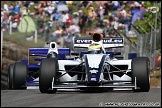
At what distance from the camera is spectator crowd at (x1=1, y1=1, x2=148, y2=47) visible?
22.4 m

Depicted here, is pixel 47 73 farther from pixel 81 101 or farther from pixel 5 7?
pixel 5 7

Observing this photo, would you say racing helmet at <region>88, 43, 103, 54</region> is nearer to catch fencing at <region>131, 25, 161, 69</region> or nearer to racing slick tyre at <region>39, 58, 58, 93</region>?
racing slick tyre at <region>39, 58, 58, 93</region>

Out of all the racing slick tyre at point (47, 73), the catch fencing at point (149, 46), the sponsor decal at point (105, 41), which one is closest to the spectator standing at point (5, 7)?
the catch fencing at point (149, 46)

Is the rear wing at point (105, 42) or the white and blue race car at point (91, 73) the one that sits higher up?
the rear wing at point (105, 42)

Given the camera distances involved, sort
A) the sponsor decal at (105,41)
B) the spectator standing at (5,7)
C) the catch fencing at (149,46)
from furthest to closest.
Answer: the spectator standing at (5,7), the catch fencing at (149,46), the sponsor decal at (105,41)

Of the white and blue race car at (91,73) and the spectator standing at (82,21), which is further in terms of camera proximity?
the spectator standing at (82,21)

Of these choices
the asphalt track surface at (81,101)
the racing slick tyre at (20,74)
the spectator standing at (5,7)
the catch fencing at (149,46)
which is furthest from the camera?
the spectator standing at (5,7)

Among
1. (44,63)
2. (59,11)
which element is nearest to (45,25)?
(59,11)

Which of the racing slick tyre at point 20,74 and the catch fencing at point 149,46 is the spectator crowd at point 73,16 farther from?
the racing slick tyre at point 20,74

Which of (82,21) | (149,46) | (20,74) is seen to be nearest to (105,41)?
A: (20,74)

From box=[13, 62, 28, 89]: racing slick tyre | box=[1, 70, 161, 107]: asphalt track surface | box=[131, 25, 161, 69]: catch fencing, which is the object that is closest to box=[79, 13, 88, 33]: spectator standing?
box=[131, 25, 161, 69]: catch fencing

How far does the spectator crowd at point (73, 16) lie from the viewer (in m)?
22.4

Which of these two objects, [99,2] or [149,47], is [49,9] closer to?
[99,2]

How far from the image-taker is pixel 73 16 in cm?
2348
